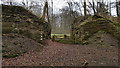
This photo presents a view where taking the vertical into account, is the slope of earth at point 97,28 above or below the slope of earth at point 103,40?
above

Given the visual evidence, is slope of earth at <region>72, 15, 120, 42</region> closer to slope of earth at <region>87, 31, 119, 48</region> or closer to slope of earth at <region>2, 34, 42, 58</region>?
slope of earth at <region>87, 31, 119, 48</region>

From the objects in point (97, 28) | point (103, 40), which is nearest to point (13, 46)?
point (103, 40)

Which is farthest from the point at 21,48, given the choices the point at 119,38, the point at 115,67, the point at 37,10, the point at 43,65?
the point at 37,10

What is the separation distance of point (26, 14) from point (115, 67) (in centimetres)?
1039

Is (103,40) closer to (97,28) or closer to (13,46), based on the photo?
(97,28)

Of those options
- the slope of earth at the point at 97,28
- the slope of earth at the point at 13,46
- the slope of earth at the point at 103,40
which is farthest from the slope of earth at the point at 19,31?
the slope of earth at the point at 103,40

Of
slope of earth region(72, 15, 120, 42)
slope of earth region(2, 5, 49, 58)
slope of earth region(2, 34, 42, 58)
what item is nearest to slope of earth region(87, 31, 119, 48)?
slope of earth region(72, 15, 120, 42)

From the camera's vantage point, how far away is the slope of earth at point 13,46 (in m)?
8.00

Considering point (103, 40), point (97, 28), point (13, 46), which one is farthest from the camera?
point (97, 28)

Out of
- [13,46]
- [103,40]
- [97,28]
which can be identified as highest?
[97,28]

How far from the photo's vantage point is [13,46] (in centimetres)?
887

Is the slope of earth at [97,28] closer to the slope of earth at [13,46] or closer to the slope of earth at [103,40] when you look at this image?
the slope of earth at [103,40]

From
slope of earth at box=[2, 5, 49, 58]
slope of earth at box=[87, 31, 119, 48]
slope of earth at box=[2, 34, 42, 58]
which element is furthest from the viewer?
slope of earth at box=[87, 31, 119, 48]

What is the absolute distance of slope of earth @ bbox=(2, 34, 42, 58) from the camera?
800 centimetres
